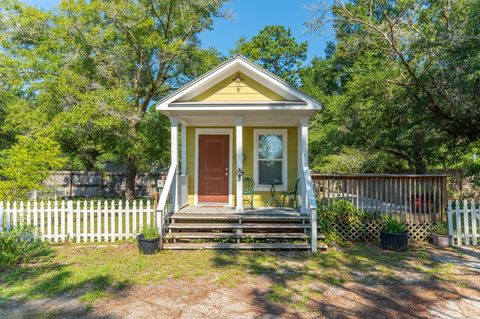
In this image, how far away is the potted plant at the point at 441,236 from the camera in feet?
22.6

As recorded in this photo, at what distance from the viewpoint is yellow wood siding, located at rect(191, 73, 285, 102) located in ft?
26.6

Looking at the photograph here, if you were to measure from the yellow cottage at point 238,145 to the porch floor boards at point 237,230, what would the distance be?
0.29ft

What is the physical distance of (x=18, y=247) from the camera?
5648 mm

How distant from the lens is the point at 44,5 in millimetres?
13820

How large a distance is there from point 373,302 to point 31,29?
15889mm

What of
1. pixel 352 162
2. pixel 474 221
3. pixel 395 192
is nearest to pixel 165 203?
pixel 395 192

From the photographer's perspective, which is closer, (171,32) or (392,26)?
(392,26)

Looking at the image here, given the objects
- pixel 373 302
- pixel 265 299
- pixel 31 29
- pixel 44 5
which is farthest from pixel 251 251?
pixel 44 5

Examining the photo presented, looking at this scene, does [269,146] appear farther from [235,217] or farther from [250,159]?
[235,217]

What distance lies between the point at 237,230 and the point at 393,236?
3.43 m

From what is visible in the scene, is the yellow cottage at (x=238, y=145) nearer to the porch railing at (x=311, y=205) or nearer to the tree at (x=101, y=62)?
the porch railing at (x=311, y=205)

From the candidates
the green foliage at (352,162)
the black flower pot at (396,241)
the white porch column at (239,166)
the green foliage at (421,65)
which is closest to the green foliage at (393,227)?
the black flower pot at (396,241)

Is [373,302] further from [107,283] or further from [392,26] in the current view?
[392,26]

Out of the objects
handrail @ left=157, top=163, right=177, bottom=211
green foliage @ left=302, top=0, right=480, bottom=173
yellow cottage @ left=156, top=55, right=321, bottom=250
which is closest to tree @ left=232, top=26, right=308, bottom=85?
green foliage @ left=302, top=0, right=480, bottom=173
